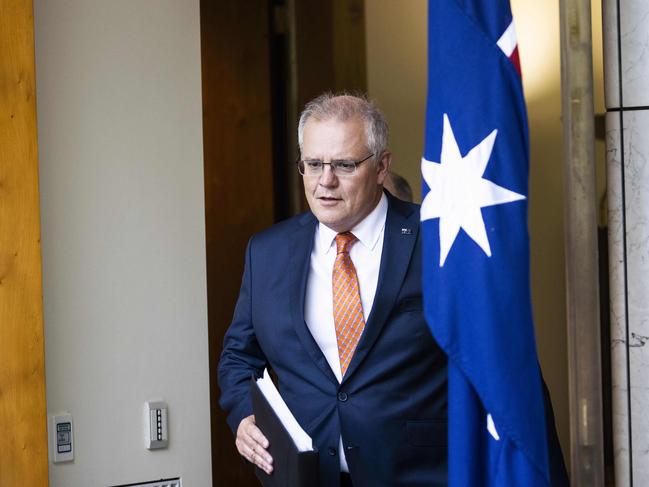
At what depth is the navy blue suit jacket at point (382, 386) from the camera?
Result: 2590 millimetres

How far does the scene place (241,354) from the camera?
9.52ft

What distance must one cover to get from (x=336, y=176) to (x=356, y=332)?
1.34ft

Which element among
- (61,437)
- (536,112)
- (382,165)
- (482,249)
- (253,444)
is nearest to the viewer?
(482,249)

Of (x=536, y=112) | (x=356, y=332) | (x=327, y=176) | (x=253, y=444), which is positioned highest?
(x=536, y=112)

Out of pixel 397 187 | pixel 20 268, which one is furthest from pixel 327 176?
pixel 20 268

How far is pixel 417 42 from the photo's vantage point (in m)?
5.84

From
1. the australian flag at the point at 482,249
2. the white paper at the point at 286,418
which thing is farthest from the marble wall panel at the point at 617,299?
the white paper at the point at 286,418

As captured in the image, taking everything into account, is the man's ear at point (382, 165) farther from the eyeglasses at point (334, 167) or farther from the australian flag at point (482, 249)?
the australian flag at point (482, 249)

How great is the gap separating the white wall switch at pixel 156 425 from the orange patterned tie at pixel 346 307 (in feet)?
3.88

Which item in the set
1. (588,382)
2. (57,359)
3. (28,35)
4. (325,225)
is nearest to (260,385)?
(325,225)

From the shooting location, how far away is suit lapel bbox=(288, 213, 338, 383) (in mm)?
2646

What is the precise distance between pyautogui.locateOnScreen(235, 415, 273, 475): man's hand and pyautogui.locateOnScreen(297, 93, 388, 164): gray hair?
29.6 inches

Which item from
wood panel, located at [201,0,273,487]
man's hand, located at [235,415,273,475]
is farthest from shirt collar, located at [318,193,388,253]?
wood panel, located at [201,0,273,487]

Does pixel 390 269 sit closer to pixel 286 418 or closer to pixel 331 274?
pixel 331 274
